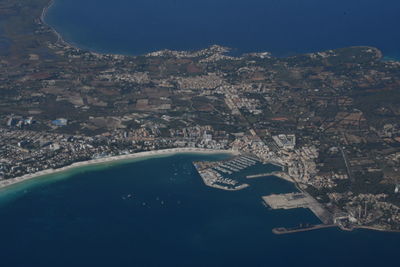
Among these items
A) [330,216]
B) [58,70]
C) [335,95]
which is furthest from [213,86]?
[330,216]

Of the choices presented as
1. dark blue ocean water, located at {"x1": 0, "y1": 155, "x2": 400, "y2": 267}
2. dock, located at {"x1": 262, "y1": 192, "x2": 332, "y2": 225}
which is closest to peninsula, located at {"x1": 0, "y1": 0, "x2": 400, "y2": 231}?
dock, located at {"x1": 262, "y1": 192, "x2": 332, "y2": 225}

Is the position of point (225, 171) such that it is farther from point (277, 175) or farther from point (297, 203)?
point (297, 203)

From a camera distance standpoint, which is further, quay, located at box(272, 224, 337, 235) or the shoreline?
the shoreline

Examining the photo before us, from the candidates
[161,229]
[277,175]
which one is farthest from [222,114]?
[161,229]

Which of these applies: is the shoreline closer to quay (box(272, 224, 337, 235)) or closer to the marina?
the marina

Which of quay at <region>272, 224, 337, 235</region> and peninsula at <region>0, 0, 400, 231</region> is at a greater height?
peninsula at <region>0, 0, 400, 231</region>

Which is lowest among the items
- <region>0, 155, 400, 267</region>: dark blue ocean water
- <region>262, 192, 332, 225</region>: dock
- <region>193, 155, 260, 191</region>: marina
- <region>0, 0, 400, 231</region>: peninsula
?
<region>0, 155, 400, 267</region>: dark blue ocean water

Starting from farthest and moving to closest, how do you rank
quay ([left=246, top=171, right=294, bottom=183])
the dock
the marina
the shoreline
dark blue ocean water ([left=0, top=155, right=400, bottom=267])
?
1. quay ([left=246, top=171, right=294, bottom=183])
2. the shoreline
3. the marina
4. the dock
5. dark blue ocean water ([left=0, top=155, right=400, bottom=267])

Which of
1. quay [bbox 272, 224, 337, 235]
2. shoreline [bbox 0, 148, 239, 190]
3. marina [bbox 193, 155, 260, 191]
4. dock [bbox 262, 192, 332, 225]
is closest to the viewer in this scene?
quay [bbox 272, 224, 337, 235]
